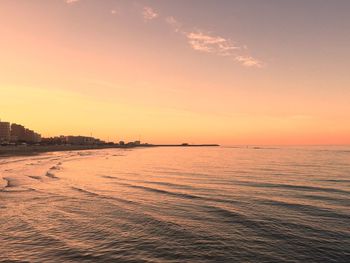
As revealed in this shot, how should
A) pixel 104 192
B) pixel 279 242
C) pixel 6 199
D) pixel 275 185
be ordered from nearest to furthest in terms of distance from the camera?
pixel 279 242 → pixel 6 199 → pixel 104 192 → pixel 275 185

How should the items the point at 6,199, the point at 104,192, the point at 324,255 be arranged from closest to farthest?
the point at 324,255, the point at 6,199, the point at 104,192

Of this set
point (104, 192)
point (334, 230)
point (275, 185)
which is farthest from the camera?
point (275, 185)

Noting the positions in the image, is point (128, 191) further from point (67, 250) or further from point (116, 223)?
point (67, 250)

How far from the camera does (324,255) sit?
1413cm

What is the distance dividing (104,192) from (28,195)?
7036 mm

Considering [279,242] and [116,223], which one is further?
[116,223]

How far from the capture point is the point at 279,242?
1591 centimetres

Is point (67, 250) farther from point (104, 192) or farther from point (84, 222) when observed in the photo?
point (104, 192)

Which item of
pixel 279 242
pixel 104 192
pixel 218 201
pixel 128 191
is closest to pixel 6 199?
pixel 104 192

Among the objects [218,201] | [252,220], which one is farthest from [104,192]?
[252,220]

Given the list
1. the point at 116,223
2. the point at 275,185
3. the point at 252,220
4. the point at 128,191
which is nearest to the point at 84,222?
the point at 116,223

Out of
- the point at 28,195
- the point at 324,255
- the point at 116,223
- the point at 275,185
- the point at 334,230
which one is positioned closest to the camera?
the point at 324,255

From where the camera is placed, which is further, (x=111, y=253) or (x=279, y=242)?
(x=279, y=242)

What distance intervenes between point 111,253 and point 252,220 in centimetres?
982
